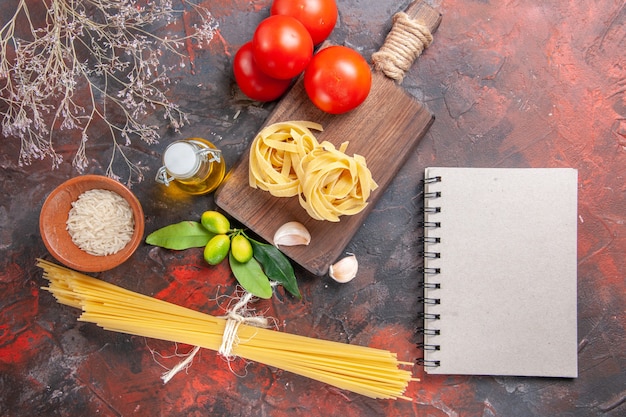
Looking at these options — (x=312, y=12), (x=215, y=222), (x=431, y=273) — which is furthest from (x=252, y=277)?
(x=312, y=12)

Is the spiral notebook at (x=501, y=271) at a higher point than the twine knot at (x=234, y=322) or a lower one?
higher

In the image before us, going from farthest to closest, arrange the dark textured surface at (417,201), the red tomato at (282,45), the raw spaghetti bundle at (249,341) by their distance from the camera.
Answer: the dark textured surface at (417,201) → the raw spaghetti bundle at (249,341) → the red tomato at (282,45)

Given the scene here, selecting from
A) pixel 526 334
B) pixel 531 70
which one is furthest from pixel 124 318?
pixel 531 70

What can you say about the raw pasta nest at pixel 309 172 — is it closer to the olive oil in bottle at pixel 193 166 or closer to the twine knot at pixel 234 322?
the olive oil in bottle at pixel 193 166

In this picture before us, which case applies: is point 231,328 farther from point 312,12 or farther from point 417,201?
point 312,12

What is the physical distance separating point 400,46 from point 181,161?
66 centimetres

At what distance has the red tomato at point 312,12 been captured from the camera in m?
1.34

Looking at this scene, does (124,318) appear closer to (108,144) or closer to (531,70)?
(108,144)

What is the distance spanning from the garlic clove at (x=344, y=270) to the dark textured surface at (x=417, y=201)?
48mm

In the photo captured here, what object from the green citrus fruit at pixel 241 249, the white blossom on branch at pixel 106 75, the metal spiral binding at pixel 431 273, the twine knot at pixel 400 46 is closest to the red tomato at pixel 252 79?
the white blossom on branch at pixel 106 75

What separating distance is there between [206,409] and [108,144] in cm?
83

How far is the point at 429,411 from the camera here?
1.50 meters

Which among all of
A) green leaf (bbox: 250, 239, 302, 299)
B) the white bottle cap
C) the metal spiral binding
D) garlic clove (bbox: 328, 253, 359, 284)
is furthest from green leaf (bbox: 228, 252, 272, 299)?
the metal spiral binding

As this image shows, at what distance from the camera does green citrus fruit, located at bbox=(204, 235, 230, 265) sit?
1417mm
